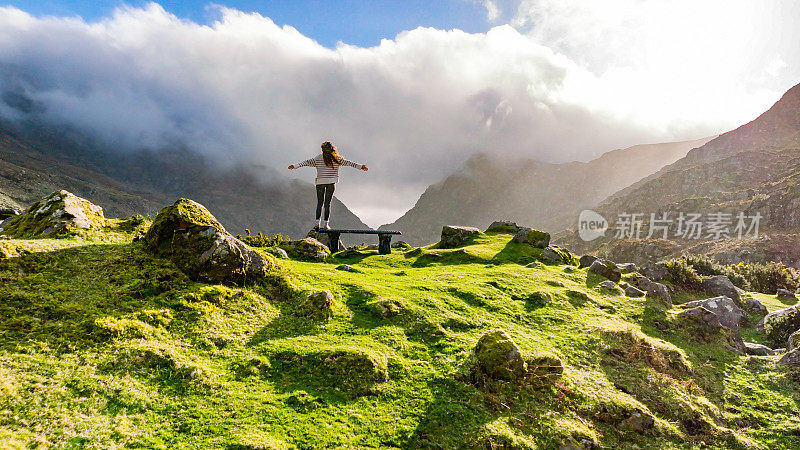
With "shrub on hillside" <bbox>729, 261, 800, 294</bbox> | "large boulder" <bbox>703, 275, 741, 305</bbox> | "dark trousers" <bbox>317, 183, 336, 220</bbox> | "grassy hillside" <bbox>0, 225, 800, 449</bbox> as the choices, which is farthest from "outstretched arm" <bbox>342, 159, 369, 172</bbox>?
"shrub on hillside" <bbox>729, 261, 800, 294</bbox>

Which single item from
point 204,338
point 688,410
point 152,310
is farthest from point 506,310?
point 152,310

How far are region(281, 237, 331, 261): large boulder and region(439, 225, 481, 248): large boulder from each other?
11747 millimetres

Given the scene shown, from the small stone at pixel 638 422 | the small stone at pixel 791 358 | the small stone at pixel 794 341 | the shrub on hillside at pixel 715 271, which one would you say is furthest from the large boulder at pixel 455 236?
the small stone at pixel 638 422

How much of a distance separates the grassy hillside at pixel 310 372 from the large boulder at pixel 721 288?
14.1 meters

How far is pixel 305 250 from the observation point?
Result: 23.5 m

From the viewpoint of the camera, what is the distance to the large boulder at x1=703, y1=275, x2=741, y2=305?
84.7 ft

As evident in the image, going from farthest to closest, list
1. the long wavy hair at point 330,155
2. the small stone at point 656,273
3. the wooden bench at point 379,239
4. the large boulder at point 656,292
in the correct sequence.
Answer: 1. the wooden bench at point 379,239
2. the small stone at point 656,273
3. the long wavy hair at point 330,155
4. the large boulder at point 656,292

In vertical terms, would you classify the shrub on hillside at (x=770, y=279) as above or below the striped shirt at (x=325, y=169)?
below

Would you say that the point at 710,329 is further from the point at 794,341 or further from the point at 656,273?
the point at 656,273

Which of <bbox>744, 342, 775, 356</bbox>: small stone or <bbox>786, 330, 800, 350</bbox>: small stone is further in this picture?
<bbox>744, 342, 775, 356</bbox>: small stone

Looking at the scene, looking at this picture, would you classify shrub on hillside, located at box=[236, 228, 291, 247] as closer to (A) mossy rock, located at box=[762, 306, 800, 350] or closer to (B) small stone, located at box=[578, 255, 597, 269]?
(B) small stone, located at box=[578, 255, 597, 269]

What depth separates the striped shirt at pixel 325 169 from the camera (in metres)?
26.1

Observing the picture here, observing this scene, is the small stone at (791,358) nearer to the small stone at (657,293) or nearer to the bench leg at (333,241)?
the small stone at (657,293)

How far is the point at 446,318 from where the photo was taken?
1366 centimetres
